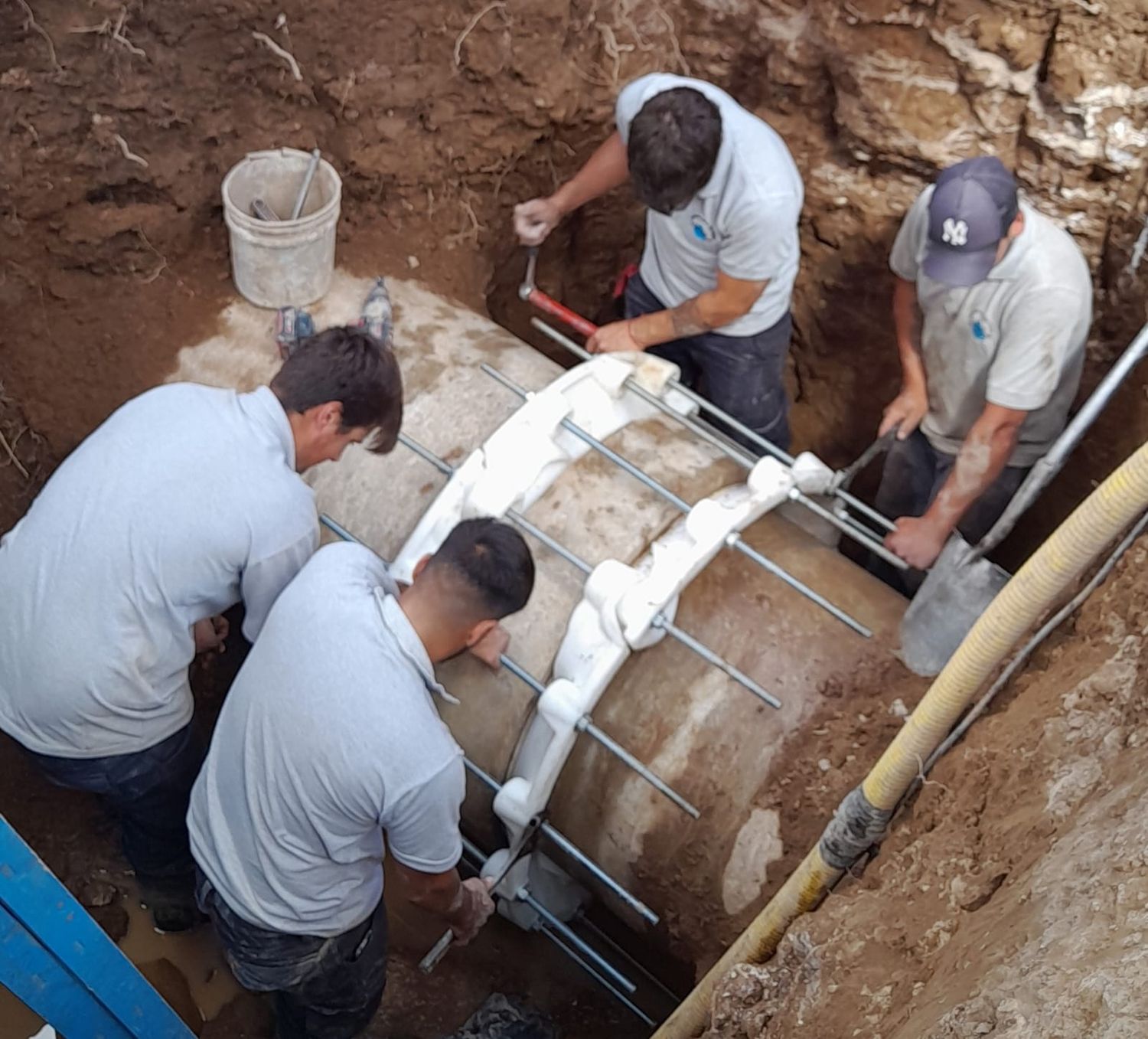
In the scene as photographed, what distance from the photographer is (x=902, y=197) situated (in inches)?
187

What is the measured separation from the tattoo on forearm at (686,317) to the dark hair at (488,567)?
1.62 metres

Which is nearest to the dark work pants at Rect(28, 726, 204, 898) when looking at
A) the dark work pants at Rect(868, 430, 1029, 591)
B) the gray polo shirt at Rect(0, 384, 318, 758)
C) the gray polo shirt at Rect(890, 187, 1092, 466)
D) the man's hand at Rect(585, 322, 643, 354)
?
the gray polo shirt at Rect(0, 384, 318, 758)

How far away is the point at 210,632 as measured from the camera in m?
3.67

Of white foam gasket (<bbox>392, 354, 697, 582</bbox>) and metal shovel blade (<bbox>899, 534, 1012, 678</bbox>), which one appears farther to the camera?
white foam gasket (<bbox>392, 354, 697, 582</bbox>)

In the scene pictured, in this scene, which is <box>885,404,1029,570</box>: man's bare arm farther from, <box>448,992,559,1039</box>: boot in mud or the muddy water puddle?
the muddy water puddle

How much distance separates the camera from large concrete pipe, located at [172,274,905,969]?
3.30 m

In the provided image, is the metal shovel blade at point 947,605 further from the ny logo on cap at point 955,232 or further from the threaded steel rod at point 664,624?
the ny logo on cap at point 955,232

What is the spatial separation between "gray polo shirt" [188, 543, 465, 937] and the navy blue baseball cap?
2069 millimetres

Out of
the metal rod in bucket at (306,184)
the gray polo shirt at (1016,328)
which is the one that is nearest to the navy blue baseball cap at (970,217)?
the gray polo shirt at (1016,328)

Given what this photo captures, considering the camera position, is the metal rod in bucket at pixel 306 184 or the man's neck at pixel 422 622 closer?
the man's neck at pixel 422 622

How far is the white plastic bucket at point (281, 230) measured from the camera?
3797 mm

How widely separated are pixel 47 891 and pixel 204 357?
75.2 inches

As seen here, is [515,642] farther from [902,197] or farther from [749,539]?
[902,197]

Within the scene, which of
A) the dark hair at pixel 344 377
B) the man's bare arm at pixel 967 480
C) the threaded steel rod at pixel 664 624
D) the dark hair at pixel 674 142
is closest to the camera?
the dark hair at pixel 344 377
